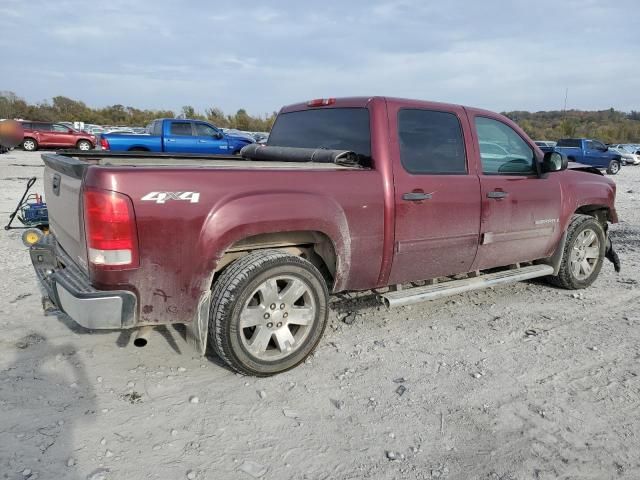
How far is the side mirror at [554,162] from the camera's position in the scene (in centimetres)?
453

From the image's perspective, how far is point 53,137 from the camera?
24.2 meters

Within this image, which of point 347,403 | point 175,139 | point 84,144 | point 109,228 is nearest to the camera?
point 109,228

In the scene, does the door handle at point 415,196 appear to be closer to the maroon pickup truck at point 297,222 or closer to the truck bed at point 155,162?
the maroon pickup truck at point 297,222

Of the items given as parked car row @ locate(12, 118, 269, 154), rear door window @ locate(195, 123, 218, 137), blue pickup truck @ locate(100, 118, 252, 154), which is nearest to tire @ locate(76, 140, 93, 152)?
parked car row @ locate(12, 118, 269, 154)

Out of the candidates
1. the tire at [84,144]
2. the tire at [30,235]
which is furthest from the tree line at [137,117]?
the tire at [30,235]

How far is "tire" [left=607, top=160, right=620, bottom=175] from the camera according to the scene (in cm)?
2372

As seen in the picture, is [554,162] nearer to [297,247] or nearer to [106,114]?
[297,247]

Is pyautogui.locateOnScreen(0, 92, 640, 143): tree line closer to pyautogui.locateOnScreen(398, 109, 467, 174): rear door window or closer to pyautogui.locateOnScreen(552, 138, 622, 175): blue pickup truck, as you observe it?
pyautogui.locateOnScreen(552, 138, 622, 175): blue pickup truck

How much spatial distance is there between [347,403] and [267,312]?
2.49 feet

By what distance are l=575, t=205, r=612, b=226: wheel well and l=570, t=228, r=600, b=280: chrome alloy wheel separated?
0.27 metres

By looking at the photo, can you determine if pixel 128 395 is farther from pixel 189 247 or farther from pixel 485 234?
pixel 485 234

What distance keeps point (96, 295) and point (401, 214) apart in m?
2.10

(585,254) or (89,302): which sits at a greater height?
(89,302)

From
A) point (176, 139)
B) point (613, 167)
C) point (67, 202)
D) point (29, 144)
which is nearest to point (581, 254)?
point (67, 202)
